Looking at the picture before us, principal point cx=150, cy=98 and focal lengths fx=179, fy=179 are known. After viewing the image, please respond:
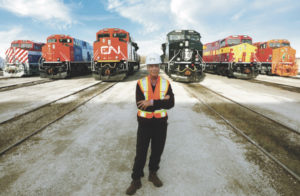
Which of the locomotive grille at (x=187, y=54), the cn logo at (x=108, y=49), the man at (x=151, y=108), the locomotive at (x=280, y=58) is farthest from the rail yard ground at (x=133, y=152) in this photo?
the locomotive at (x=280, y=58)

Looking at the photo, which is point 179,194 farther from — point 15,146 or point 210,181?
point 15,146

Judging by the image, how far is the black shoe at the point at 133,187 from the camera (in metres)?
2.24

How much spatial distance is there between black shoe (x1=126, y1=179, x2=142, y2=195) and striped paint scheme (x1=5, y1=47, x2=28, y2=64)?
58.3 feet

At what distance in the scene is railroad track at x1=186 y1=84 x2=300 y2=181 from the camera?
9.87ft

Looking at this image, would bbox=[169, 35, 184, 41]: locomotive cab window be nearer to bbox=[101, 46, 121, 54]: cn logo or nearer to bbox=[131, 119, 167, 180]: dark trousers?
bbox=[101, 46, 121, 54]: cn logo

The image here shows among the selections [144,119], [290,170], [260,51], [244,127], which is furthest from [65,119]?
[260,51]

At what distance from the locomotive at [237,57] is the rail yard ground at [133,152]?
9.73 m

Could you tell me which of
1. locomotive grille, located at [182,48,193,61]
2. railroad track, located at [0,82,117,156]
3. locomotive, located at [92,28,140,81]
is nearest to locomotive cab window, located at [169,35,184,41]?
locomotive grille, located at [182,48,193,61]

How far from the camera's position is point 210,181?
249cm

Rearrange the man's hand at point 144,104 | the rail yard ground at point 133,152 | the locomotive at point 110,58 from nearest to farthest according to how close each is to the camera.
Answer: the man's hand at point 144,104
the rail yard ground at point 133,152
the locomotive at point 110,58

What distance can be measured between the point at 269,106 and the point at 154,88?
5973 mm

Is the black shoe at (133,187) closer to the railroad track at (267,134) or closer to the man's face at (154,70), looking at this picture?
the man's face at (154,70)

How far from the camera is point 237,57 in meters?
14.8

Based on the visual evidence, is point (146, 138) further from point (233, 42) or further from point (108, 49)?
point (233, 42)
